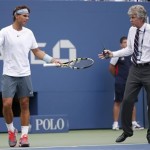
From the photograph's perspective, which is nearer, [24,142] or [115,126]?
[24,142]

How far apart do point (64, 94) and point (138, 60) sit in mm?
3480

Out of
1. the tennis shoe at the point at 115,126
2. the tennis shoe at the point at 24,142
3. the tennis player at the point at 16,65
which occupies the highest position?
the tennis player at the point at 16,65

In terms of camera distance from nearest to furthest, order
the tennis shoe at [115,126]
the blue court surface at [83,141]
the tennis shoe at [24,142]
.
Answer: the blue court surface at [83,141]
the tennis shoe at [24,142]
the tennis shoe at [115,126]

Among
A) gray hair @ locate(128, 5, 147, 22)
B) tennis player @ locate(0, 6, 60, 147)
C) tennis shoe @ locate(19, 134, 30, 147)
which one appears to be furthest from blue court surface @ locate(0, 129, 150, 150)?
gray hair @ locate(128, 5, 147, 22)

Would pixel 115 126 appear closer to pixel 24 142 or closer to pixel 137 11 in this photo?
pixel 24 142

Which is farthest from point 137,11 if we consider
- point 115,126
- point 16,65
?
point 115,126

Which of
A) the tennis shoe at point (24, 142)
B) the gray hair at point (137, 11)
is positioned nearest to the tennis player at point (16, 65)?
the tennis shoe at point (24, 142)

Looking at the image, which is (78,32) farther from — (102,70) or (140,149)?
(140,149)

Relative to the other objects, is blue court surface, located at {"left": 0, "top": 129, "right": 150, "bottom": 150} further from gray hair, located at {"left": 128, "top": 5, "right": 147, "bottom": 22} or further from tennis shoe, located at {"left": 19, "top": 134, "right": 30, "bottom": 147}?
gray hair, located at {"left": 128, "top": 5, "right": 147, "bottom": 22}

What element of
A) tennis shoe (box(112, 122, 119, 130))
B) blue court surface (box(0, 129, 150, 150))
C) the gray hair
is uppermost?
the gray hair

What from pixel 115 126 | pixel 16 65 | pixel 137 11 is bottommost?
pixel 115 126

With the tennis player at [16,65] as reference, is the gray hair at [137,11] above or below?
above

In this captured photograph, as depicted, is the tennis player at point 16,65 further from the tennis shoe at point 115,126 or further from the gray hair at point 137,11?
the tennis shoe at point 115,126

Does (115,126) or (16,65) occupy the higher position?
(16,65)
